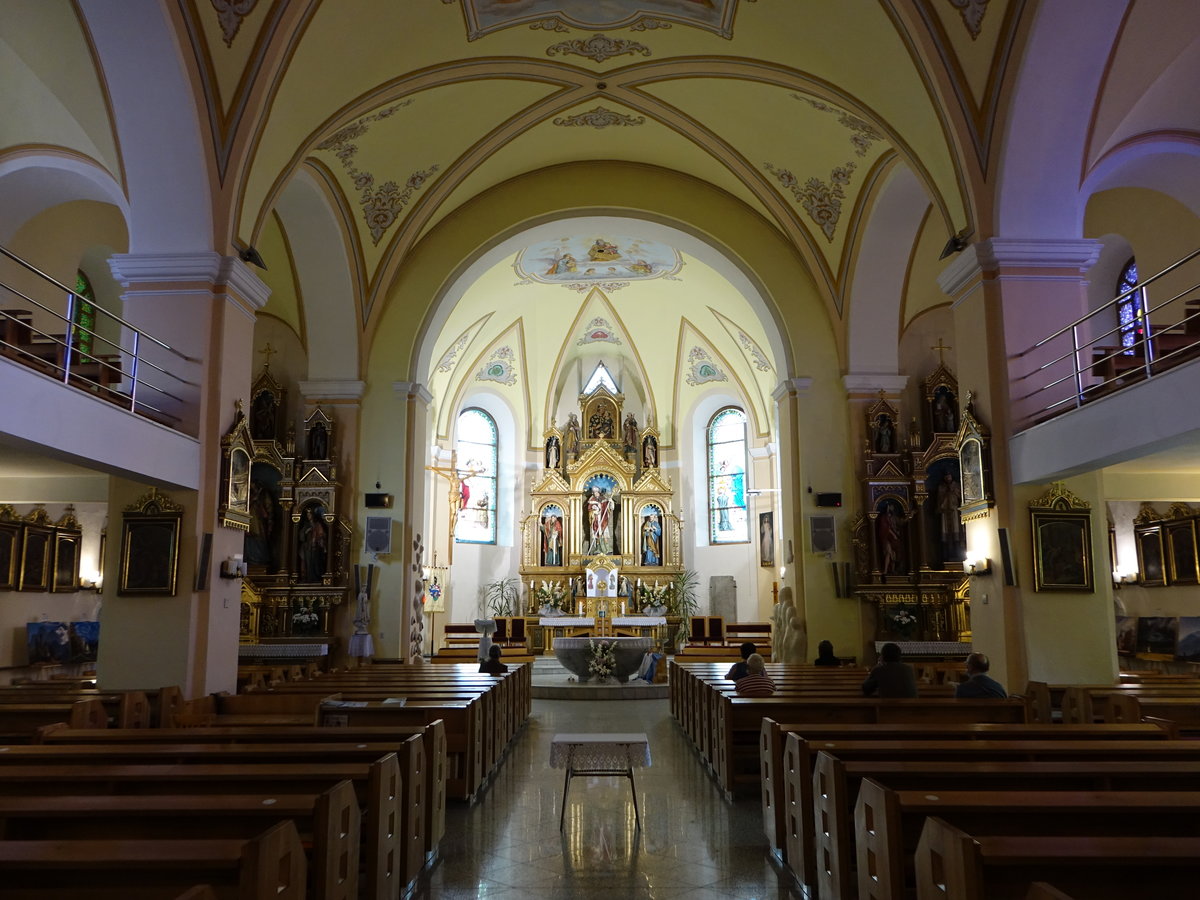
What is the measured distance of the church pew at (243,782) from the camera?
418 centimetres

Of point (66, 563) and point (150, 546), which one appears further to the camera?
point (66, 563)

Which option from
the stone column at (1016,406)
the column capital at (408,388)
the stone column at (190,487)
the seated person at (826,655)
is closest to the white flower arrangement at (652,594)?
the column capital at (408,388)

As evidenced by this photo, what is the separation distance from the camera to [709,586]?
24.5m

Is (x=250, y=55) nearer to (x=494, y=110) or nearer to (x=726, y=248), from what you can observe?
(x=494, y=110)

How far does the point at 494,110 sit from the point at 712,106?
3.15 meters

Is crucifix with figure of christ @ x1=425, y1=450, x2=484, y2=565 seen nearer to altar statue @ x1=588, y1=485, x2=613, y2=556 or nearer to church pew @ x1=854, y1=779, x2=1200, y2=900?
altar statue @ x1=588, y1=485, x2=613, y2=556

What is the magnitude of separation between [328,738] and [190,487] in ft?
15.1

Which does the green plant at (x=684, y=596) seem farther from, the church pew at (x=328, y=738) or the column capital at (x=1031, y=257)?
the church pew at (x=328, y=738)

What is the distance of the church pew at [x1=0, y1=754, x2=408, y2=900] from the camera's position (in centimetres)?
418

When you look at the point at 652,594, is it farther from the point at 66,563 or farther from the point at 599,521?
the point at 66,563

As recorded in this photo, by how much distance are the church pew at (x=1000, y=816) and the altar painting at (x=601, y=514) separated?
67.5 ft

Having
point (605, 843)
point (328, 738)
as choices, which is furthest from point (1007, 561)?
Answer: point (328, 738)

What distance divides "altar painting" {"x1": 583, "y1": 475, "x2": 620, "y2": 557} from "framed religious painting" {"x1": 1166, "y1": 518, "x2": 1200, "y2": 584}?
13.4 m

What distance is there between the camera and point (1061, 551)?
919 centimetres
